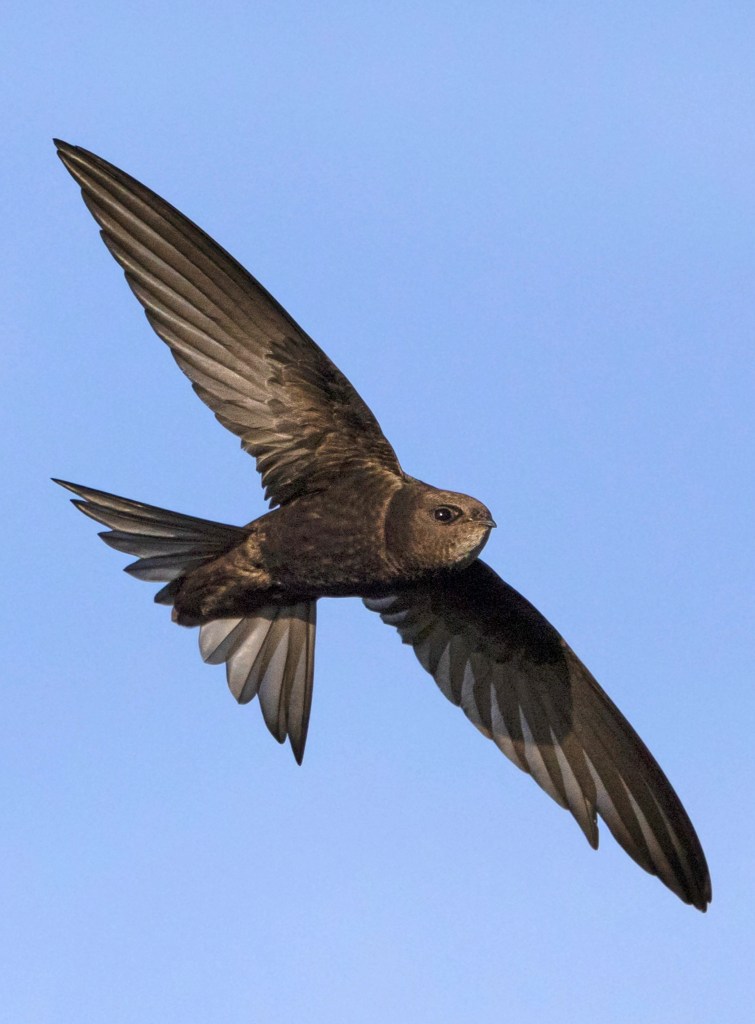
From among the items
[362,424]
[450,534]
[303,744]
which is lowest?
[303,744]

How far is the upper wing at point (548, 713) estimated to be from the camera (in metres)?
8.97

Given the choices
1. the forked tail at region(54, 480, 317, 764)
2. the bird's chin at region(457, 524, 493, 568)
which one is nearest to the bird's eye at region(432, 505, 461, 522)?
the bird's chin at region(457, 524, 493, 568)

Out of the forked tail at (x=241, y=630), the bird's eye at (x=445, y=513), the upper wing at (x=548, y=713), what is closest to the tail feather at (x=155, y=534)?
the forked tail at (x=241, y=630)

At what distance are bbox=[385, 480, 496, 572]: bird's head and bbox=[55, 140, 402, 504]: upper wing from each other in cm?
46

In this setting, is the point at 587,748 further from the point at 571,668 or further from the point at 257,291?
the point at 257,291

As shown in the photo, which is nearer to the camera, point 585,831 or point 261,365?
point 261,365

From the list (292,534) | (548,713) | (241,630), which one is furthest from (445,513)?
(548,713)

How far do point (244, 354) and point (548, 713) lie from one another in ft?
8.95

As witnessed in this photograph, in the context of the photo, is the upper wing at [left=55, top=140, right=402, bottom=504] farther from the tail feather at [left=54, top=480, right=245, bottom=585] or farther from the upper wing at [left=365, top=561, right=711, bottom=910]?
the upper wing at [left=365, top=561, right=711, bottom=910]

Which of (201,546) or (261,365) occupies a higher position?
(261,365)

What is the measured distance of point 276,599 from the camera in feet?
27.0

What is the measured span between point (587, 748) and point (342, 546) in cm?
239

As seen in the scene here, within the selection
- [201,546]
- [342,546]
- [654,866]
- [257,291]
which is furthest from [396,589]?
[654,866]

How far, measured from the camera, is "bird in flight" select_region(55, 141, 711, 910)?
7.64 m
